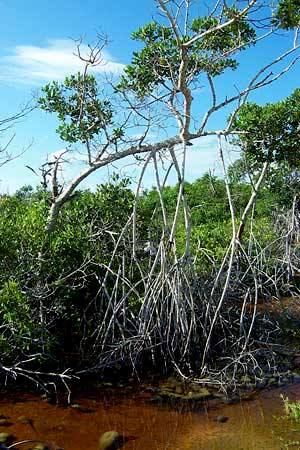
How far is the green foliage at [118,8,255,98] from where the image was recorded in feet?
19.8

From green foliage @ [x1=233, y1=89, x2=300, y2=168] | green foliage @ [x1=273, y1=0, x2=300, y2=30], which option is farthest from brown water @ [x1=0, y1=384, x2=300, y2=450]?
green foliage @ [x1=273, y1=0, x2=300, y2=30]

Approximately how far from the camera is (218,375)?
5652 mm

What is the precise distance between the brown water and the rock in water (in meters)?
0.06

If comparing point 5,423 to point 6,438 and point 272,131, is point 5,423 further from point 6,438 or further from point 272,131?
point 272,131

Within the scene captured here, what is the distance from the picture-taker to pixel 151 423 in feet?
15.6

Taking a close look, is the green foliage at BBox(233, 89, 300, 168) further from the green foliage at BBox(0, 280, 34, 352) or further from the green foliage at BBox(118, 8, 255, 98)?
the green foliage at BBox(0, 280, 34, 352)

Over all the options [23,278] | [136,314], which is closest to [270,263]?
[136,314]

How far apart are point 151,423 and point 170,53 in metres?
4.00

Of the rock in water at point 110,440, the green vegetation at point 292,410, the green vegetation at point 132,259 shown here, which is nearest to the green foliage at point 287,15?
the green vegetation at point 132,259

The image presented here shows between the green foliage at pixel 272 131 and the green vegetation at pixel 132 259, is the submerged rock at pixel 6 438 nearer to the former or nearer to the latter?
the green vegetation at pixel 132 259

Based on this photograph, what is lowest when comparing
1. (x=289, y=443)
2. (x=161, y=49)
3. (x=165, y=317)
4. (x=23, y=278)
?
(x=289, y=443)

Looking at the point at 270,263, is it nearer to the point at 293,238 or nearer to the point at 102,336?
the point at 293,238

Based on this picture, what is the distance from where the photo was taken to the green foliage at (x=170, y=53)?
603 centimetres

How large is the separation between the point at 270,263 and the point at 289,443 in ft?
18.4
